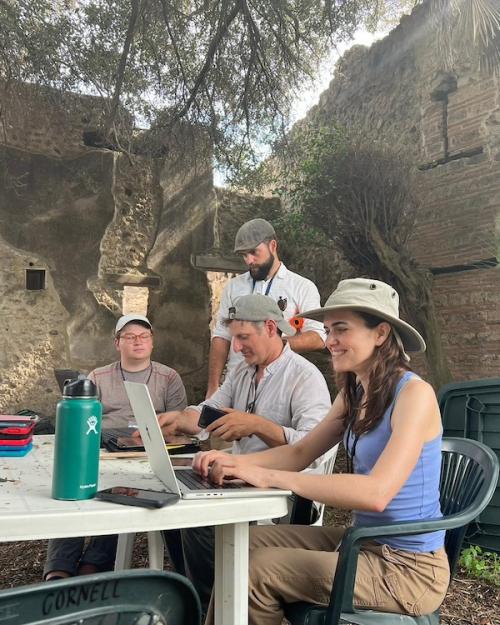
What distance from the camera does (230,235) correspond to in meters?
8.19

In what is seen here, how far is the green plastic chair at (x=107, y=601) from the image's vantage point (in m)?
0.88

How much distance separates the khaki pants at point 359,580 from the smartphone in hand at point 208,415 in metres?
0.74

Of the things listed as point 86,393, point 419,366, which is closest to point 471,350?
point 419,366

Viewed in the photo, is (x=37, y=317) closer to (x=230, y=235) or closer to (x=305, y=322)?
(x=230, y=235)

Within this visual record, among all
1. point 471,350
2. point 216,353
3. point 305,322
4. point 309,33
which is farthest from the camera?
point 471,350

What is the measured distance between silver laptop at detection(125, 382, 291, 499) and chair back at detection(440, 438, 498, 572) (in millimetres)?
664

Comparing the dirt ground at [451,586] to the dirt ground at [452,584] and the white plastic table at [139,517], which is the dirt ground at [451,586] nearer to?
the dirt ground at [452,584]

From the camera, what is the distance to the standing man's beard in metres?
4.13

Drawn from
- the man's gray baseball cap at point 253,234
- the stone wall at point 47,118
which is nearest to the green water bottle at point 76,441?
the man's gray baseball cap at point 253,234

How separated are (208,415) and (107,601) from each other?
1.62 meters

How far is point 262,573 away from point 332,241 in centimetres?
607

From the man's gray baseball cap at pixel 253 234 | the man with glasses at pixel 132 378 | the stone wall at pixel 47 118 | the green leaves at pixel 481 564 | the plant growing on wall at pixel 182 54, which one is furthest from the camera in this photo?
the stone wall at pixel 47 118

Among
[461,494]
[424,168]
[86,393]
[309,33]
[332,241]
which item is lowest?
[461,494]

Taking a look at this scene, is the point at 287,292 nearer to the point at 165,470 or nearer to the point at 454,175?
the point at 165,470
